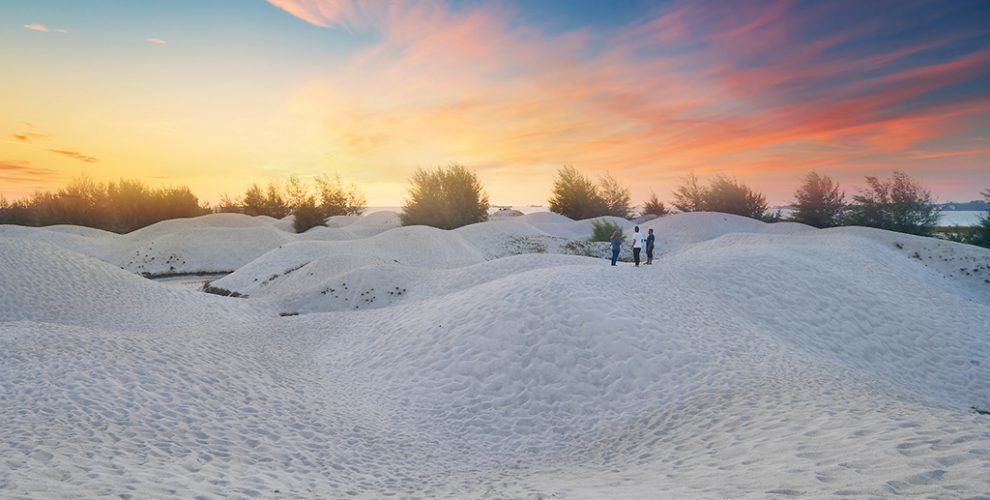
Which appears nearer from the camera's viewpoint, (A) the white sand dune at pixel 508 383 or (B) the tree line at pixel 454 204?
(A) the white sand dune at pixel 508 383

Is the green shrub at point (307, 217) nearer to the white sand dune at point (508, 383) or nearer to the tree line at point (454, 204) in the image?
the tree line at point (454, 204)

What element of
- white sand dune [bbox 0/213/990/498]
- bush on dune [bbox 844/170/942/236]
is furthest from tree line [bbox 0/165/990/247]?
white sand dune [bbox 0/213/990/498]

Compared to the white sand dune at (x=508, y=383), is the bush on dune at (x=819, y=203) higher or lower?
higher

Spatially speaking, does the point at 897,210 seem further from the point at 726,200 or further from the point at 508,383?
the point at 508,383

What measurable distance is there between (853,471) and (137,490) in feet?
22.4

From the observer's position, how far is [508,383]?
9.99m

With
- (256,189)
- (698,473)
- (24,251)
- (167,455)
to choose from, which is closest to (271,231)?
(24,251)

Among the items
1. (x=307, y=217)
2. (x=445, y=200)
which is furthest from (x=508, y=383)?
(x=307, y=217)

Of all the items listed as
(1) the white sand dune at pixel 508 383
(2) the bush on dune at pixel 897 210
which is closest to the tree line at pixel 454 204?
(2) the bush on dune at pixel 897 210

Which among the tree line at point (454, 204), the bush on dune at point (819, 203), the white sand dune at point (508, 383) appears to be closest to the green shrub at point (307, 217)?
the tree line at point (454, 204)

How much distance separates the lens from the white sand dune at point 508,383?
18.7 ft

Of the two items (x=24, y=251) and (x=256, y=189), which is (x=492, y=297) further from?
(x=256, y=189)

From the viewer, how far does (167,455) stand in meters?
6.36

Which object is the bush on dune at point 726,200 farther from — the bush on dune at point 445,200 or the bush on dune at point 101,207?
the bush on dune at point 101,207
